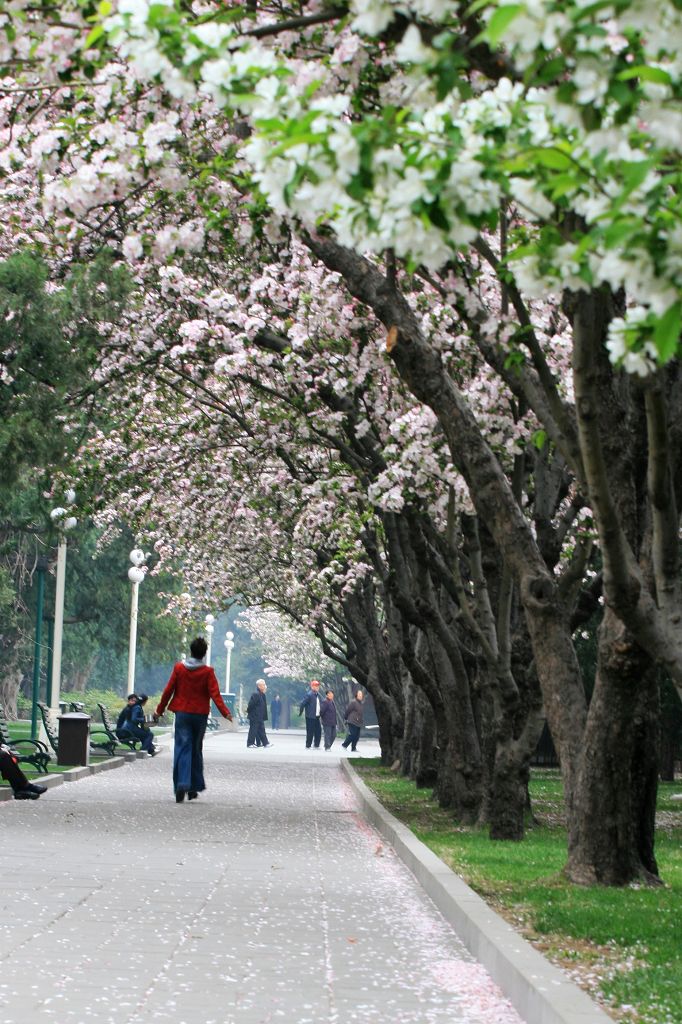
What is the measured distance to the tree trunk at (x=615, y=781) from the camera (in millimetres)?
10211

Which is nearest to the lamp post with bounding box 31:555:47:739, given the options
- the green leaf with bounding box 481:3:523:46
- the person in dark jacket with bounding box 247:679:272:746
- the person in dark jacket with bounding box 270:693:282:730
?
the person in dark jacket with bounding box 247:679:272:746

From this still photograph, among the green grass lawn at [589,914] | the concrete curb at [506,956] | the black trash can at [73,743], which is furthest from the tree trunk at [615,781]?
the black trash can at [73,743]

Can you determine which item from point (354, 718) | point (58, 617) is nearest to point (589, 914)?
point (58, 617)

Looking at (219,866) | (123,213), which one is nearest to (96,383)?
(123,213)

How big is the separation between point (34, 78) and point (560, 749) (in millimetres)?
5382

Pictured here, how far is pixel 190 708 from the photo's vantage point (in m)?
19.0

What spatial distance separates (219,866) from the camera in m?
12.1

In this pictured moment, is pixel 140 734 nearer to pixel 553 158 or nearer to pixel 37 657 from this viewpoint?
pixel 37 657

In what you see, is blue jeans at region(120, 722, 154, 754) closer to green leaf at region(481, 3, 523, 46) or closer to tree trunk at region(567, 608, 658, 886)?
tree trunk at region(567, 608, 658, 886)

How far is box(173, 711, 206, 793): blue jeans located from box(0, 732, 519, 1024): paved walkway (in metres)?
2.27

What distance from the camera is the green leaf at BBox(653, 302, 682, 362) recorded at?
3.81 metres

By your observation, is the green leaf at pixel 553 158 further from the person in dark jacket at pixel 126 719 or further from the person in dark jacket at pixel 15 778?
the person in dark jacket at pixel 126 719

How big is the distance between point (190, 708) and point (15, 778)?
7.12ft

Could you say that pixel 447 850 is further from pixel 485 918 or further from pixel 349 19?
pixel 349 19
